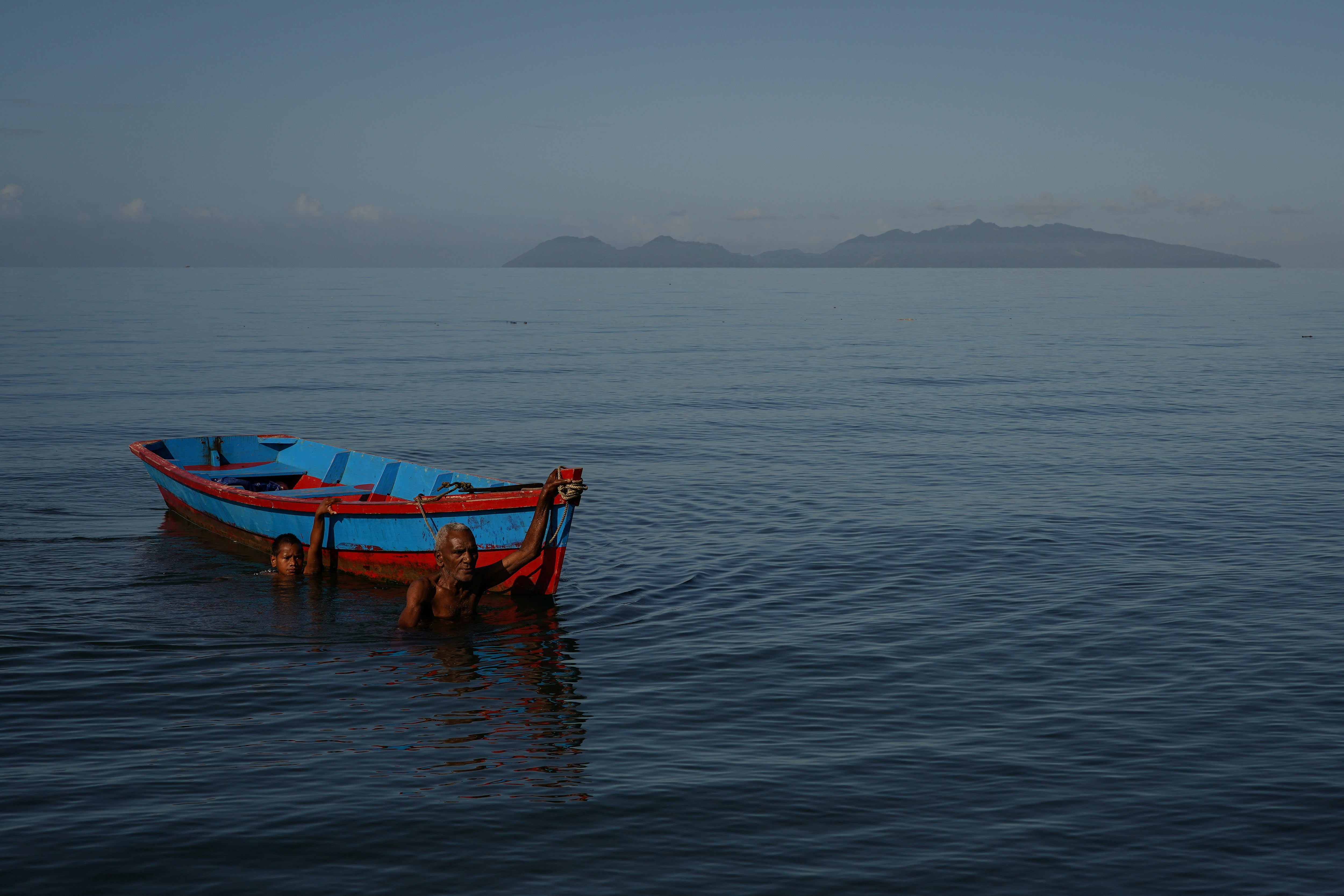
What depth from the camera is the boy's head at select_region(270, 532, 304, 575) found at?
18.7 m

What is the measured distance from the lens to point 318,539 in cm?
1855

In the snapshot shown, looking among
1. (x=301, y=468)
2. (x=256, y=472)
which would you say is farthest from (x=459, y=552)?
(x=301, y=468)

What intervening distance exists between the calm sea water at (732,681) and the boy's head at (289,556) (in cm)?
57

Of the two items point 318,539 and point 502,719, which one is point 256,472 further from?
point 502,719

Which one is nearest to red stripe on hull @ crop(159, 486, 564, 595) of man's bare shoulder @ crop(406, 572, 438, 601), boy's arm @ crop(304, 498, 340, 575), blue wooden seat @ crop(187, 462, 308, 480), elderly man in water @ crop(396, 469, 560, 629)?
boy's arm @ crop(304, 498, 340, 575)

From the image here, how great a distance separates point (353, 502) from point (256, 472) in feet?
19.0

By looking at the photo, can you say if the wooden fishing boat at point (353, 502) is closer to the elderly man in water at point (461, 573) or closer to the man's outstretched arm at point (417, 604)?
the elderly man in water at point (461, 573)

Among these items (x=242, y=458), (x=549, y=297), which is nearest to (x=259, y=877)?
(x=242, y=458)

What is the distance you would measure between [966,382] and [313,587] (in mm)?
37003

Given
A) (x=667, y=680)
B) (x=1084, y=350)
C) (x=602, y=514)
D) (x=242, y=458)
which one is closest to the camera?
(x=667, y=680)

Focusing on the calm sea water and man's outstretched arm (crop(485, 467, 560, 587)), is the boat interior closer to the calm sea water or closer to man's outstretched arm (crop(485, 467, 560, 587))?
the calm sea water

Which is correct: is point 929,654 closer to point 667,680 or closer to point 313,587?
point 667,680

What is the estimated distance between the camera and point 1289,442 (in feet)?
106

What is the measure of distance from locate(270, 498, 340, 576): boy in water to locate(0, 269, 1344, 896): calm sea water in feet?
1.53
